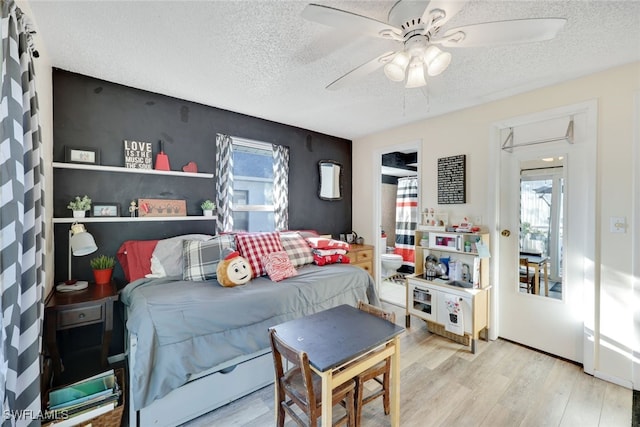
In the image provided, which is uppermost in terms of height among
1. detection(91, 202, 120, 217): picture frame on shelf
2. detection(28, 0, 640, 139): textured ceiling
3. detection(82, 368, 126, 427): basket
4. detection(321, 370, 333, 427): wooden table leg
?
detection(28, 0, 640, 139): textured ceiling

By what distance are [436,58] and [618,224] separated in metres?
2.00

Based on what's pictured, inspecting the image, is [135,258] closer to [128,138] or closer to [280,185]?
[128,138]

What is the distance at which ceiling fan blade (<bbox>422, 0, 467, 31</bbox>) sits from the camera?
3.73ft

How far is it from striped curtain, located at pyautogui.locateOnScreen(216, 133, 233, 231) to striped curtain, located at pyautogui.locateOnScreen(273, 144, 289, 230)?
2.02 ft

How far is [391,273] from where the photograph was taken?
5.13 m

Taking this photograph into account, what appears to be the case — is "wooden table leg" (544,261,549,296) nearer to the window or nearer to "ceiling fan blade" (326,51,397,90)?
"ceiling fan blade" (326,51,397,90)

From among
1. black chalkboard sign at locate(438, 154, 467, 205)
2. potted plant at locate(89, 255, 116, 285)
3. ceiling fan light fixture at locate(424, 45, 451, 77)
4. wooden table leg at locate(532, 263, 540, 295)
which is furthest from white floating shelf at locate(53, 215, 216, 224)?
wooden table leg at locate(532, 263, 540, 295)

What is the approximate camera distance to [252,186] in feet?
10.9

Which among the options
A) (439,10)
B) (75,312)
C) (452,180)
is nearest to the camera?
(439,10)

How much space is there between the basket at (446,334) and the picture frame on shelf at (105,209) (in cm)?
329

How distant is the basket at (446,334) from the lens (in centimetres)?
265

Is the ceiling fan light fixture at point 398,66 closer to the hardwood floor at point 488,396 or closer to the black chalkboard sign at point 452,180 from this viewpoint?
the black chalkboard sign at point 452,180

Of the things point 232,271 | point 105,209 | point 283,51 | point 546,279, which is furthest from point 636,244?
point 105,209

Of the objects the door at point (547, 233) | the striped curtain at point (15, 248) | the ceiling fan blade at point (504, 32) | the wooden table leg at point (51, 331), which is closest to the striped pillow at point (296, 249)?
the wooden table leg at point (51, 331)
